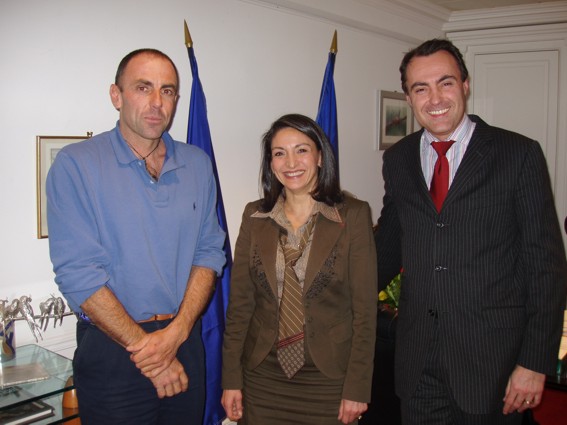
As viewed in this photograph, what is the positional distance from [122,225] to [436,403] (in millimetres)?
1240

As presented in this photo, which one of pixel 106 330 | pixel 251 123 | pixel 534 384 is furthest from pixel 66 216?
pixel 251 123

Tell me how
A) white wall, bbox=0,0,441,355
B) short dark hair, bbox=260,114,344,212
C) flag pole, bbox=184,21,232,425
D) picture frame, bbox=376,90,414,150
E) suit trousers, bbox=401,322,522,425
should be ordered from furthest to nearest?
picture frame, bbox=376,90,414,150 → flag pole, bbox=184,21,232,425 → white wall, bbox=0,0,441,355 → short dark hair, bbox=260,114,344,212 → suit trousers, bbox=401,322,522,425

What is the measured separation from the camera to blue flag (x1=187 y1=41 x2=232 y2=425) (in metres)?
2.64

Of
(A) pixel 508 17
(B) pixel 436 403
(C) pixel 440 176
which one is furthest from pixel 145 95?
(A) pixel 508 17

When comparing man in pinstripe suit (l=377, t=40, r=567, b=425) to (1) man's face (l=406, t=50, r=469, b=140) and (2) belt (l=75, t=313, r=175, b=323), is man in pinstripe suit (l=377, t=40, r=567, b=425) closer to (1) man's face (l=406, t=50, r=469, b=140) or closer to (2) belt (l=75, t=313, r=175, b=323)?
(1) man's face (l=406, t=50, r=469, b=140)

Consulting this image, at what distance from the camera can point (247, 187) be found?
10.8 ft

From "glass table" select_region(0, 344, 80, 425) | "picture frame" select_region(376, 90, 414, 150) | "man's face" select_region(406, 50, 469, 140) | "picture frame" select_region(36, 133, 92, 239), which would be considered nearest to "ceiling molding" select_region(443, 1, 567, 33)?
"picture frame" select_region(376, 90, 414, 150)

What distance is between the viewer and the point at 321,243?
1.79 meters

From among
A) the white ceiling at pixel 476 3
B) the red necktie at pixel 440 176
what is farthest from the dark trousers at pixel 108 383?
the white ceiling at pixel 476 3

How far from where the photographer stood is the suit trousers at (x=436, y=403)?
166 centimetres

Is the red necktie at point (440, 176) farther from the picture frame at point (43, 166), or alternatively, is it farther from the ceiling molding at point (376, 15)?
the ceiling molding at point (376, 15)

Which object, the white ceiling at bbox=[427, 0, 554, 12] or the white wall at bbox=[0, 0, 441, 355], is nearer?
the white wall at bbox=[0, 0, 441, 355]

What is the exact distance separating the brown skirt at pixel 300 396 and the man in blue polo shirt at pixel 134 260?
0.26 m

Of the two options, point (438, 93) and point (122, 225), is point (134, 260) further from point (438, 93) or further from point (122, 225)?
point (438, 93)
